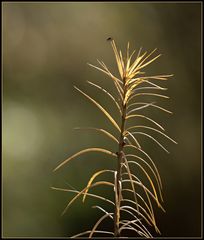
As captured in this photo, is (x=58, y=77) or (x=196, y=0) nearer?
(x=58, y=77)

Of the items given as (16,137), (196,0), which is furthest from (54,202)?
(196,0)

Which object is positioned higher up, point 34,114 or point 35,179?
point 34,114

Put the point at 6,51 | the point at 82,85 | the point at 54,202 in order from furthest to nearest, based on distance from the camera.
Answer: the point at 6,51 → the point at 82,85 → the point at 54,202

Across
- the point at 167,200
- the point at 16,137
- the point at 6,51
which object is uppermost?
the point at 6,51

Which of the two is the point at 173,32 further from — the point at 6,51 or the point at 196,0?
the point at 6,51

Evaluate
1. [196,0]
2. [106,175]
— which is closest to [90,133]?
[106,175]

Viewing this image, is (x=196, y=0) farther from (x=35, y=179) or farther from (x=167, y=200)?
(x=35, y=179)

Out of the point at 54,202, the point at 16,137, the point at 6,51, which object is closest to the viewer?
the point at 54,202
